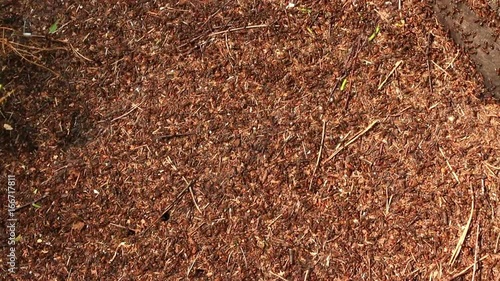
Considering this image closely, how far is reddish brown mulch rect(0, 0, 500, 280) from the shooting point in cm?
264

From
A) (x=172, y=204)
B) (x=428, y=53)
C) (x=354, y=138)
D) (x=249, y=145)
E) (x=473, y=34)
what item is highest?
(x=473, y=34)

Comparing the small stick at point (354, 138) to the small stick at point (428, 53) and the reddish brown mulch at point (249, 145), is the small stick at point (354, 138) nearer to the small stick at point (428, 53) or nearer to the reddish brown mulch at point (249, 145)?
the reddish brown mulch at point (249, 145)

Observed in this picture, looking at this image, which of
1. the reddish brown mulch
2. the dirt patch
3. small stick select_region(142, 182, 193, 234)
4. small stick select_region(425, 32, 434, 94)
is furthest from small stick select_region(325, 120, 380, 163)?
small stick select_region(142, 182, 193, 234)

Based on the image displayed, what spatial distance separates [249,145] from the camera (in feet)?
8.93

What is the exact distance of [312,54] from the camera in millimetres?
2766

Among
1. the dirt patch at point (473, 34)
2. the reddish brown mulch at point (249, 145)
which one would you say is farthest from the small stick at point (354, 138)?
the dirt patch at point (473, 34)

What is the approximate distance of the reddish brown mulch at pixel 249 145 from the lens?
8.66 ft

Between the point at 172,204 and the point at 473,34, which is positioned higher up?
the point at 473,34

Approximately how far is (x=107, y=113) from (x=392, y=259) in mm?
1665

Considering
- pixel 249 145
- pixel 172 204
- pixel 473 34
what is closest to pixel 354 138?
Answer: pixel 249 145

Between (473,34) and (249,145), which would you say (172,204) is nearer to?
(249,145)

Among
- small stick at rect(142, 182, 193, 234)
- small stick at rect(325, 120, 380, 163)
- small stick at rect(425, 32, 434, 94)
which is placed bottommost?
small stick at rect(142, 182, 193, 234)

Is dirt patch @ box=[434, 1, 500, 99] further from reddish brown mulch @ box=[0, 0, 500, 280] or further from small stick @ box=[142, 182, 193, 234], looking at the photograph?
small stick @ box=[142, 182, 193, 234]

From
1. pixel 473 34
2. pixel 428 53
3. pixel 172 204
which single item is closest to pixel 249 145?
pixel 172 204
